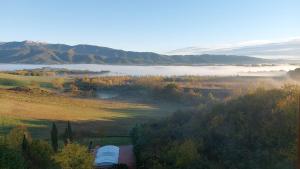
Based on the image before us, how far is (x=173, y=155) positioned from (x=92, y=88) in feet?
454

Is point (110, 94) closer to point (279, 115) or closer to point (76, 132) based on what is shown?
point (76, 132)

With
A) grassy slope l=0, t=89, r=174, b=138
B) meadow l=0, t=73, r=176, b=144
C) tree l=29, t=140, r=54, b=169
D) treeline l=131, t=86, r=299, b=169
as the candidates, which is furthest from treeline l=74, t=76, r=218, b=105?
tree l=29, t=140, r=54, b=169

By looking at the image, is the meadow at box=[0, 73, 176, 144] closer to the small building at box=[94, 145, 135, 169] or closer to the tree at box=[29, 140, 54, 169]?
the small building at box=[94, 145, 135, 169]

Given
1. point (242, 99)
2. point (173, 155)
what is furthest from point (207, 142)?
point (242, 99)

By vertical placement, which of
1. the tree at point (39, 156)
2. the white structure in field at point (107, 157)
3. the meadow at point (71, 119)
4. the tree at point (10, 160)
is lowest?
the meadow at point (71, 119)

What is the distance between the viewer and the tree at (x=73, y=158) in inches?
1400

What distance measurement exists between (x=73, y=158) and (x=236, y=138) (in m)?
14.4

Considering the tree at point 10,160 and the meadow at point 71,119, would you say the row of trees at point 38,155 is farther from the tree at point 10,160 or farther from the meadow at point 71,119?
the meadow at point 71,119

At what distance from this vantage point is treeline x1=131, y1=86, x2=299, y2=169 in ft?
105

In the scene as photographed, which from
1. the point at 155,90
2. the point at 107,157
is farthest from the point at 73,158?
the point at 155,90

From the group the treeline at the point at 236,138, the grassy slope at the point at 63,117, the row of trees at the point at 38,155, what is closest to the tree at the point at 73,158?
the row of trees at the point at 38,155

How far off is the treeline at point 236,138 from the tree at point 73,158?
18.9 ft

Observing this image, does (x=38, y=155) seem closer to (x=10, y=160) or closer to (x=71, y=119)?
(x=10, y=160)

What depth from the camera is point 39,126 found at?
2798 inches
